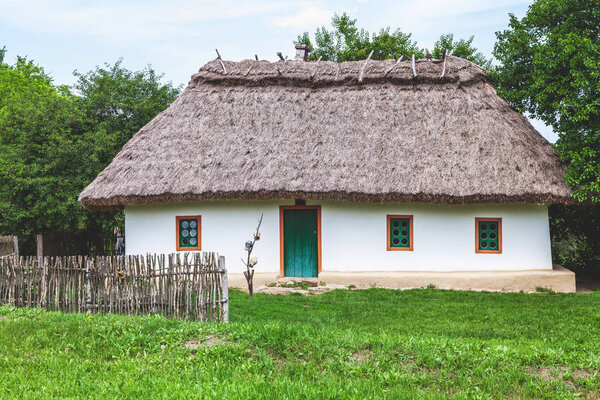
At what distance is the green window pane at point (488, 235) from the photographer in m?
11.6

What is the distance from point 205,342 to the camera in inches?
220

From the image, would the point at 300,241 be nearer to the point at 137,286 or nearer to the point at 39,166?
the point at 137,286

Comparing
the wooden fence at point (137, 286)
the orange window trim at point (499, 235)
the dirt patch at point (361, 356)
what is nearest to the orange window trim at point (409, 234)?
the orange window trim at point (499, 235)

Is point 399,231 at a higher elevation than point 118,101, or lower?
lower

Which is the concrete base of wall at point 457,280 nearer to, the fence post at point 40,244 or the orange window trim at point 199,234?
the orange window trim at point 199,234

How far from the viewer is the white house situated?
1123 cm

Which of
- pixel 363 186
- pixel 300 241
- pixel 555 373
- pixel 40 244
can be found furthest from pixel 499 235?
pixel 40 244

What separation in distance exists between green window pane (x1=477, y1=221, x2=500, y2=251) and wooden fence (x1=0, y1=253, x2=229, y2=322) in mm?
6790

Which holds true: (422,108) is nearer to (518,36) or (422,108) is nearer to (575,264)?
(518,36)

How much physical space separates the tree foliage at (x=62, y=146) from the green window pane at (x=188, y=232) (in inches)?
164

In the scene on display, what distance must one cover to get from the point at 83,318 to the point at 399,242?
7.38 m

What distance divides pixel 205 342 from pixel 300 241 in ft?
22.2

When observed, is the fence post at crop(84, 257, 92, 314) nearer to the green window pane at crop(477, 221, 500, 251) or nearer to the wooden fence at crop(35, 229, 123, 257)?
the wooden fence at crop(35, 229, 123, 257)

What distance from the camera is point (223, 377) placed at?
466cm
